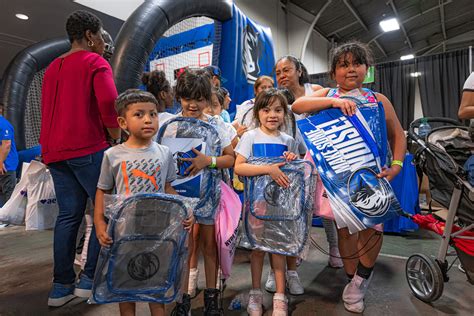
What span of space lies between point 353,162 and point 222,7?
Answer: 273 cm

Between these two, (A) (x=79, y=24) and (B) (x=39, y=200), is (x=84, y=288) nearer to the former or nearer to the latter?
(B) (x=39, y=200)

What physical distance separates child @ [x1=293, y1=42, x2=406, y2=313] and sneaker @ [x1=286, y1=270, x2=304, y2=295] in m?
0.27

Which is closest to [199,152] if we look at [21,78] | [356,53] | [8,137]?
[356,53]

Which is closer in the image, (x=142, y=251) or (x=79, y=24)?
(x=142, y=251)

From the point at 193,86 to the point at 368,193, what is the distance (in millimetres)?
955

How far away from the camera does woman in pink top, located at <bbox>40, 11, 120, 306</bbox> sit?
158 cm

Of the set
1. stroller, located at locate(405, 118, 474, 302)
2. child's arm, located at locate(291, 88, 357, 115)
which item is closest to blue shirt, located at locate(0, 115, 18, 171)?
child's arm, located at locate(291, 88, 357, 115)

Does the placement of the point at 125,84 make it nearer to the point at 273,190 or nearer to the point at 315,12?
the point at 273,190

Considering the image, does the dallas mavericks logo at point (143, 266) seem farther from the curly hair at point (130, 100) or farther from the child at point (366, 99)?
the child at point (366, 99)

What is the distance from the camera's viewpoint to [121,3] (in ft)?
15.9

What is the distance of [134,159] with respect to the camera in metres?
1.24

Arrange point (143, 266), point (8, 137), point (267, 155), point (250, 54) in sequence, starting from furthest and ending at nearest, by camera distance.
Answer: point (250, 54) → point (8, 137) → point (267, 155) → point (143, 266)

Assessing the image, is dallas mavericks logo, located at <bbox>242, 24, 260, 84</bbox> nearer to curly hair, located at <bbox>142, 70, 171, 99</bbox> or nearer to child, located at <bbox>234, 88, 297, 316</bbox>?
curly hair, located at <bbox>142, 70, 171, 99</bbox>

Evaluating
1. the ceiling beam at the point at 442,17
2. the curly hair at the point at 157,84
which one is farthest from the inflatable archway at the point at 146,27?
the ceiling beam at the point at 442,17
